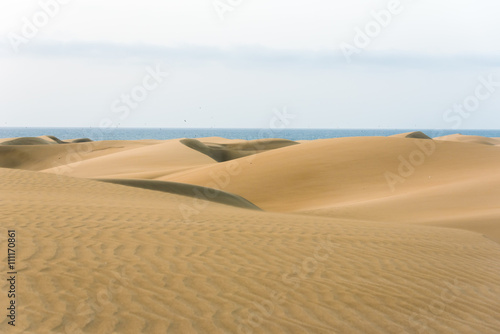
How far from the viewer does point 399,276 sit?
6.10m

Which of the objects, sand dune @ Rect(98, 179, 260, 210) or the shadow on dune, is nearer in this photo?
sand dune @ Rect(98, 179, 260, 210)

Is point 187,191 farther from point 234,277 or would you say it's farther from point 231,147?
point 231,147

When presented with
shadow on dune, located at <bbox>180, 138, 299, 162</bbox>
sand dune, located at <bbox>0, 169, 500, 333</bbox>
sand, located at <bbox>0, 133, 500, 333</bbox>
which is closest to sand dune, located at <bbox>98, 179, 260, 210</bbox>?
sand, located at <bbox>0, 133, 500, 333</bbox>

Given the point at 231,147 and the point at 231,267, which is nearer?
the point at 231,267

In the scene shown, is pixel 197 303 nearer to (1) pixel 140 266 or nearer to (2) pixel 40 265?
(1) pixel 140 266

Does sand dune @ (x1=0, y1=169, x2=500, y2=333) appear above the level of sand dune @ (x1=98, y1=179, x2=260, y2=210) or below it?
above

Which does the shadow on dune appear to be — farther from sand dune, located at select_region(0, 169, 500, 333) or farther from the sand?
sand dune, located at select_region(0, 169, 500, 333)

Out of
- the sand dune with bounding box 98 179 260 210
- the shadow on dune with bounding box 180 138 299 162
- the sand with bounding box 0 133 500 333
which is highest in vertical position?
the sand with bounding box 0 133 500 333

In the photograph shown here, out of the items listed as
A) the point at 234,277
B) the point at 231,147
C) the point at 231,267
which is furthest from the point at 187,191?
the point at 231,147

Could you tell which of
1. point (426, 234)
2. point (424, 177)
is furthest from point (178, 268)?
point (424, 177)

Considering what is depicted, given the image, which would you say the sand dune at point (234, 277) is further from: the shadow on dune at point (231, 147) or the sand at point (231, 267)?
the shadow on dune at point (231, 147)

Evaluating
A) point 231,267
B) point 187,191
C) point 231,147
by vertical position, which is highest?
point 231,267

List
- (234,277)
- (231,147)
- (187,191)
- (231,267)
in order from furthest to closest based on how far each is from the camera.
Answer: (231,147) < (187,191) < (231,267) < (234,277)

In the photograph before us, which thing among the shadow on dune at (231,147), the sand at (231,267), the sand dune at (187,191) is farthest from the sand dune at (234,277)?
the shadow on dune at (231,147)
